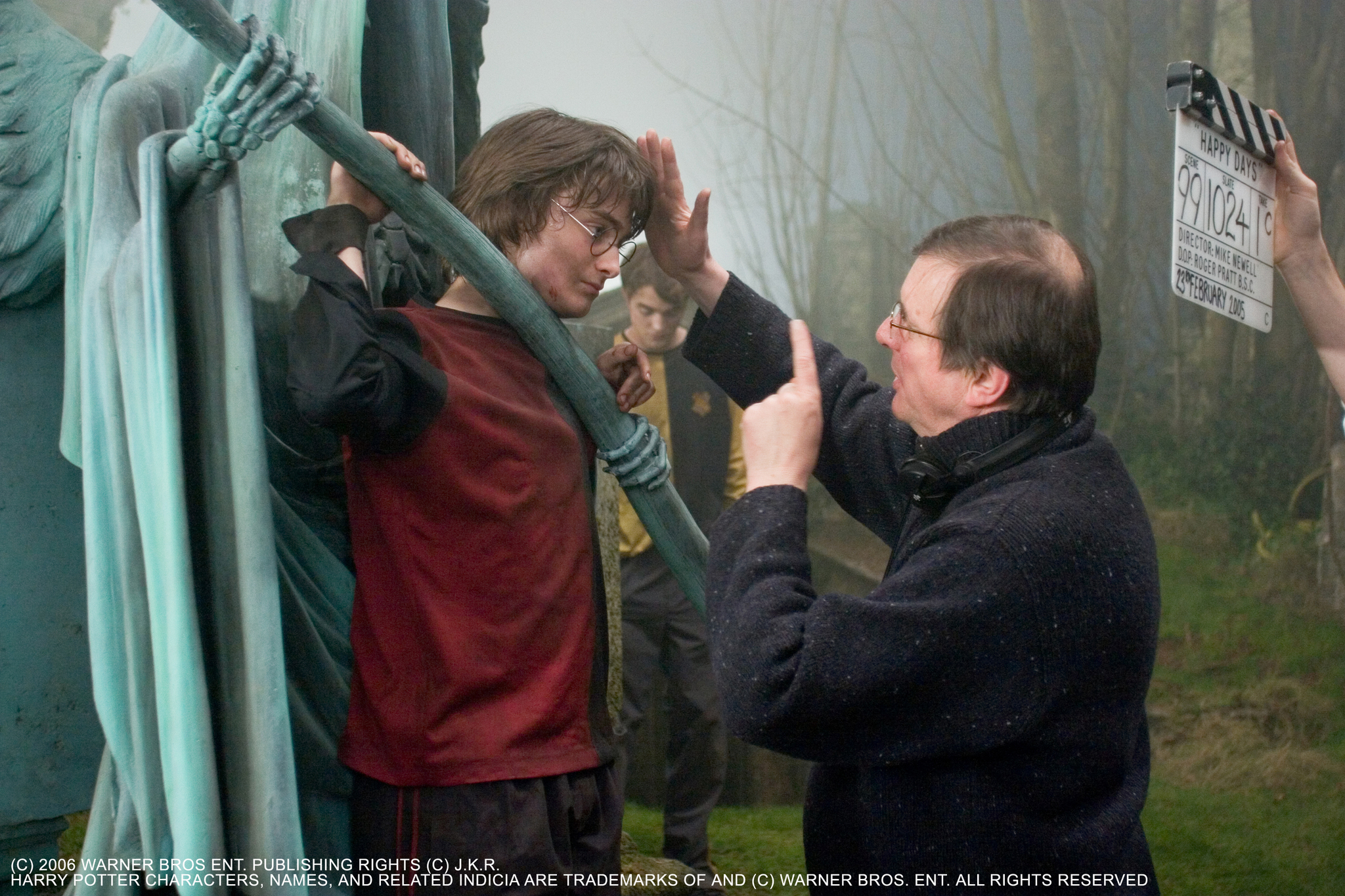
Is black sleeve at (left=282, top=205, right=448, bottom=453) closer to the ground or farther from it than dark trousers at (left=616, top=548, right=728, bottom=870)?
farther from it

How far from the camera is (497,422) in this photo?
4.59 ft

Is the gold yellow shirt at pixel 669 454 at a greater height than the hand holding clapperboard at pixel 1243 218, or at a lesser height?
lesser

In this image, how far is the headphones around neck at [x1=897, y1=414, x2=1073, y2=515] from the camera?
1.38 meters

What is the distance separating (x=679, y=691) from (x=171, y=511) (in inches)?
115

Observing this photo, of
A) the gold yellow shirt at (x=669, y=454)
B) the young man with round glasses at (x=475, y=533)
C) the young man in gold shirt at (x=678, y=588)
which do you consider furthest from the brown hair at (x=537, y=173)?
the gold yellow shirt at (x=669, y=454)

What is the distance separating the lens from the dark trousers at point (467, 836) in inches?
51.4

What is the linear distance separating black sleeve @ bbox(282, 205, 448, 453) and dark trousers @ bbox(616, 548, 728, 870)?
2.52 metres

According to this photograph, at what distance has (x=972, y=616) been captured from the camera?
1.23 meters

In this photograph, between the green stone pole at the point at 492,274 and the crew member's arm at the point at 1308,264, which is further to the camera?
the crew member's arm at the point at 1308,264

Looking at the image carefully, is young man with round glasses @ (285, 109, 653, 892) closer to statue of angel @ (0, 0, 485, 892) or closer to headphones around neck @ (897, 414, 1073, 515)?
statue of angel @ (0, 0, 485, 892)

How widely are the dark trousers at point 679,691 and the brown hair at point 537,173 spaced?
2416 mm

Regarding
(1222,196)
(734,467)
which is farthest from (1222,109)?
(734,467)

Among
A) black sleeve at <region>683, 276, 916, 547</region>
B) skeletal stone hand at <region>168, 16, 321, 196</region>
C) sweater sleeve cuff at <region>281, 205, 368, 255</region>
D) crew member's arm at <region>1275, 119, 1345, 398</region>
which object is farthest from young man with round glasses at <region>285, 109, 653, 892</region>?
crew member's arm at <region>1275, 119, 1345, 398</region>

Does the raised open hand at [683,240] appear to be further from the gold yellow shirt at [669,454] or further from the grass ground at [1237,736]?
the grass ground at [1237,736]
